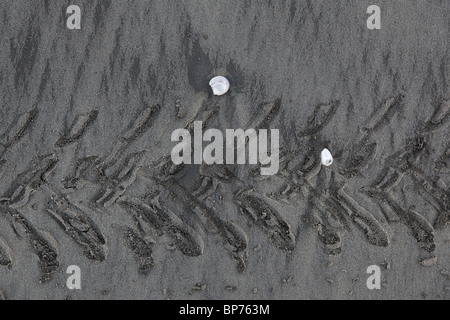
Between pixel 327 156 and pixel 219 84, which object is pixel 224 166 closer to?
pixel 219 84

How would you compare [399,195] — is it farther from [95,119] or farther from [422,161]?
[95,119]

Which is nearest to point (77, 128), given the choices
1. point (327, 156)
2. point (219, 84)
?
point (219, 84)

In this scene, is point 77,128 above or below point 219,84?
below

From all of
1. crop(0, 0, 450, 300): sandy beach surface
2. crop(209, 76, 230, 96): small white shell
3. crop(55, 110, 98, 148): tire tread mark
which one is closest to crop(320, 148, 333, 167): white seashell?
Result: crop(0, 0, 450, 300): sandy beach surface
